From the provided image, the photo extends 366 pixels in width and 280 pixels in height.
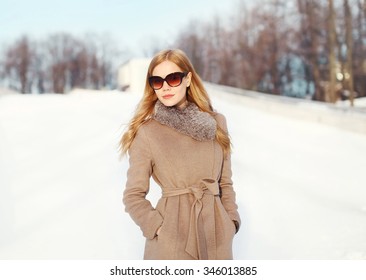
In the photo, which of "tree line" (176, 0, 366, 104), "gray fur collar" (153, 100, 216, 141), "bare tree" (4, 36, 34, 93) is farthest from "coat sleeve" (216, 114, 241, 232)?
"tree line" (176, 0, 366, 104)

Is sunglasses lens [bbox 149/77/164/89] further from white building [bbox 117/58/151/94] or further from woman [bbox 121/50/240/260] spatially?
white building [bbox 117/58/151/94]

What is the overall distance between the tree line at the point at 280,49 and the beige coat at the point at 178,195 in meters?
15.1

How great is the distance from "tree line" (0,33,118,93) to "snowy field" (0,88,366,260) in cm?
768

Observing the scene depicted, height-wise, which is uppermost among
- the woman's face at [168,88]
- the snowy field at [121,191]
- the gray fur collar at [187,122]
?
the woman's face at [168,88]

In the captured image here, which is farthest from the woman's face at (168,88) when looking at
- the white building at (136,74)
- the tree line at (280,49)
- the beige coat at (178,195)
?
the tree line at (280,49)

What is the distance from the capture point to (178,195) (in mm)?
2102

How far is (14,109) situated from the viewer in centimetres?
953

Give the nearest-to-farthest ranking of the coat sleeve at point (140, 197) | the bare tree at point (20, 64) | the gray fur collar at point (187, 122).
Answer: the coat sleeve at point (140, 197) < the gray fur collar at point (187, 122) < the bare tree at point (20, 64)

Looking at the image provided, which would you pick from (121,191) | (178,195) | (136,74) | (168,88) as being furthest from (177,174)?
(136,74)

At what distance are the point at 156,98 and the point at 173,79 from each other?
18cm

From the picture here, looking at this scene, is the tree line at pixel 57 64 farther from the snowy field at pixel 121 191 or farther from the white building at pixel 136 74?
the snowy field at pixel 121 191

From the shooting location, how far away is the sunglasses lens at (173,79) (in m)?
2.16

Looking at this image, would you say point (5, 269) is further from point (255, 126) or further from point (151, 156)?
point (255, 126)

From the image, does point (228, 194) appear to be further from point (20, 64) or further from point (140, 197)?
point (20, 64)
